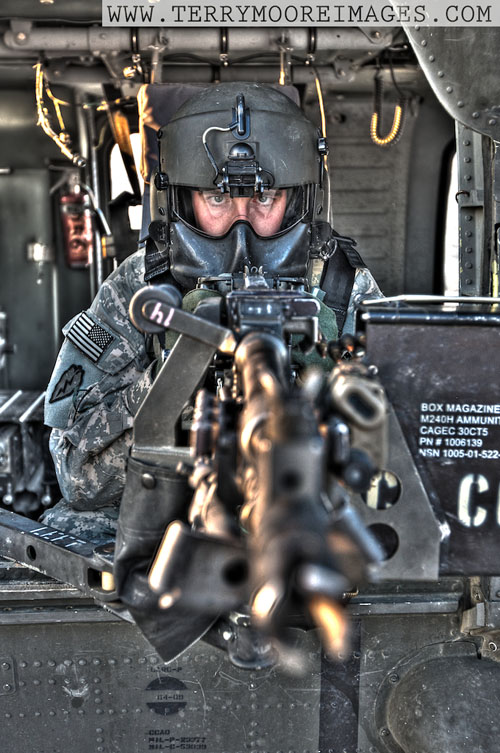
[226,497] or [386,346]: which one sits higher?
[386,346]

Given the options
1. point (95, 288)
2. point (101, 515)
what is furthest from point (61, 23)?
point (101, 515)

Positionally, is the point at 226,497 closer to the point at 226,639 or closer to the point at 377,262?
the point at 226,639

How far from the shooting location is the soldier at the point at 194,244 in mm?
2824

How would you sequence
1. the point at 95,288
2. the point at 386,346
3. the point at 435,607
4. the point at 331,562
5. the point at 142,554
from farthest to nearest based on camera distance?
the point at 95,288 < the point at 435,607 < the point at 142,554 < the point at 386,346 < the point at 331,562

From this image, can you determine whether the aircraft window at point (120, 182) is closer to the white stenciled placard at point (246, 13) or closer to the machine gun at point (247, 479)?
the white stenciled placard at point (246, 13)

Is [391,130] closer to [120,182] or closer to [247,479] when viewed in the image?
[120,182]

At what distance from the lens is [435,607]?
8.95ft

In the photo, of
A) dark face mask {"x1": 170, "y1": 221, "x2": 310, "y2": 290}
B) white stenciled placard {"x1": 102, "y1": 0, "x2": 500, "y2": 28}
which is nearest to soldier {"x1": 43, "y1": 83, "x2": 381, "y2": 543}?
dark face mask {"x1": 170, "y1": 221, "x2": 310, "y2": 290}

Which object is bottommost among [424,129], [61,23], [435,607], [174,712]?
[174,712]

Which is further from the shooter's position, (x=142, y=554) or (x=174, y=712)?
(x=174, y=712)

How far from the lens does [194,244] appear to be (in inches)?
112

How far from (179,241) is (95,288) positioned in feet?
6.57

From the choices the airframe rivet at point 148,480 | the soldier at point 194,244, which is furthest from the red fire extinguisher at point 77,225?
the airframe rivet at point 148,480

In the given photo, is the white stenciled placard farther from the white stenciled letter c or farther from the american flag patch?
the white stenciled letter c
